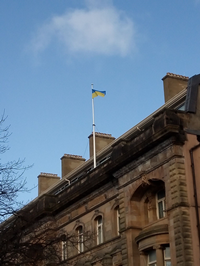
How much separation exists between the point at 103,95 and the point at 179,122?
15.4 meters

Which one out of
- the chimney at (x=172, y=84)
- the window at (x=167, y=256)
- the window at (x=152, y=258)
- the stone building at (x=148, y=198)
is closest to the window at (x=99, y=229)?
the stone building at (x=148, y=198)

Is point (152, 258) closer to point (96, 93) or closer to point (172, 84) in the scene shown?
Result: point (172, 84)

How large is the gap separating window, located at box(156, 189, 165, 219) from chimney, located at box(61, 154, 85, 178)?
20962mm

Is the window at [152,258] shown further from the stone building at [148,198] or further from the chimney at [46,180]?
the chimney at [46,180]

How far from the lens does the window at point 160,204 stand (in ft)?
98.1

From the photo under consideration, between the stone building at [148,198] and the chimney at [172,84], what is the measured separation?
0.96 feet

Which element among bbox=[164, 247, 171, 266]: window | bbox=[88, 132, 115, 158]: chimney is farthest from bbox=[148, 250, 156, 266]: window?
bbox=[88, 132, 115, 158]: chimney

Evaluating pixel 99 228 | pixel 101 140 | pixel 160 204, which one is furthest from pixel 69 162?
pixel 160 204

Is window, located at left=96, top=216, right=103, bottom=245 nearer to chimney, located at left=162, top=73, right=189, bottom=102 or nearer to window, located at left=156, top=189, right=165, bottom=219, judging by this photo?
window, located at left=156, top=189, right=165, bottom=219

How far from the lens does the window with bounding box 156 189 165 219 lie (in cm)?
2991

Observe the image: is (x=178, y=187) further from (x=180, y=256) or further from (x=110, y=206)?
(x=110, y=206)

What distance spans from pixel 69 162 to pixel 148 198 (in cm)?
2140

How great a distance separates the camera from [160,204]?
99.1ft

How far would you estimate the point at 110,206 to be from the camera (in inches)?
1344
